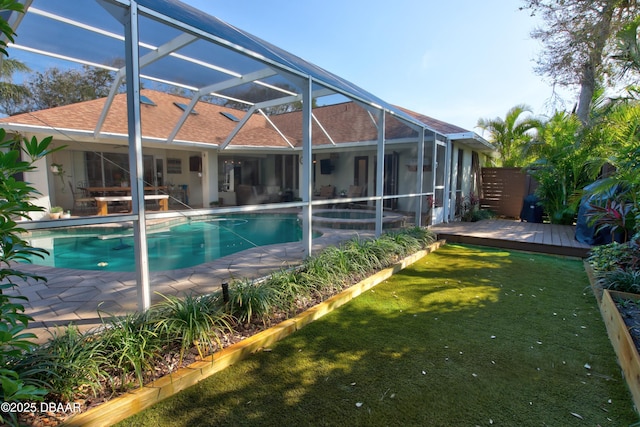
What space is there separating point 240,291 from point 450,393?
195cm

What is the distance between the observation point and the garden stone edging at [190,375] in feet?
6.02

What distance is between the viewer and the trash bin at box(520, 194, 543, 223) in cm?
1036

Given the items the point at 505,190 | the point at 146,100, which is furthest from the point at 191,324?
the point at 505,190

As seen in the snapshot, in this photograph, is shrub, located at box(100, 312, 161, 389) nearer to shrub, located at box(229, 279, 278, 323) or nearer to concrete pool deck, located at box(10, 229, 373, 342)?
concrete pool deck, located at box(10, 229, 373, 342)

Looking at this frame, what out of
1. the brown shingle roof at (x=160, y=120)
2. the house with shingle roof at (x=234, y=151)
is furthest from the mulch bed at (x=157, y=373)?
the brown shingle roof at (x=160, y=120)

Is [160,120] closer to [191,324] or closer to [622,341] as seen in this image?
[191,324]

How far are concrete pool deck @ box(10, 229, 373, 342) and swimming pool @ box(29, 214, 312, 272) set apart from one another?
2.71 ft

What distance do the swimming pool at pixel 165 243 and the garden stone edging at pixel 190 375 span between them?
9.41 ft

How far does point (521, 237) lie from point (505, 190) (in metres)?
5.71

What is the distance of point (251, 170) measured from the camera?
46.8ft

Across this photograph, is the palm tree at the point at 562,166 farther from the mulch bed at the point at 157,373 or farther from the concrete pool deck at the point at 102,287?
the mulch bed at the point at 157,373

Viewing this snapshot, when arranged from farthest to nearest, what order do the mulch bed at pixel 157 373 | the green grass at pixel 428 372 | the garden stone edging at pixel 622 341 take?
the garden stone edging at pixel 622 341
the green grass at pixel 428 372
the mulch bed at pixel 157 373

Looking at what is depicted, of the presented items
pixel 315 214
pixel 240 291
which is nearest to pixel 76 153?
pixel 315 214

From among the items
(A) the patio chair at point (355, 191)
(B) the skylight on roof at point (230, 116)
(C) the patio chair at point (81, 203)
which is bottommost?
(C) the patio chair at point (81, 203)
